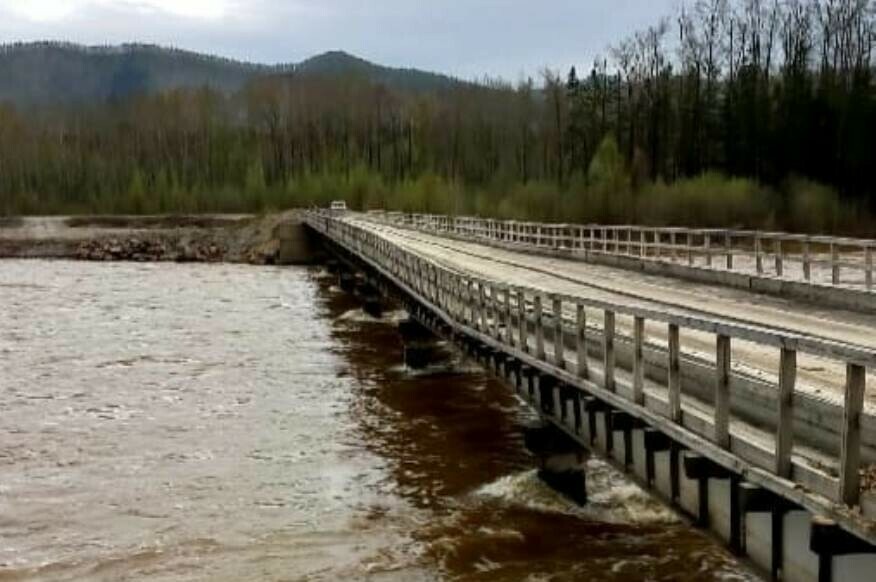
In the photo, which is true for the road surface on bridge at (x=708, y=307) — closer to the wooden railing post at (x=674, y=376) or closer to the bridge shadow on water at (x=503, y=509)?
the wooden railing post at (x=674, y=376)

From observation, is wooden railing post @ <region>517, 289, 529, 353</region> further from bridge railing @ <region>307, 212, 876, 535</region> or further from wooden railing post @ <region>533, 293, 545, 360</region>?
wooden railing post @ <region>533, 293, 545, 360</region>

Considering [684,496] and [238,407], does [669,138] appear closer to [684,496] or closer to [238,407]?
[238,407]

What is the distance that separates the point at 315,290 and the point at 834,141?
41.0 meters

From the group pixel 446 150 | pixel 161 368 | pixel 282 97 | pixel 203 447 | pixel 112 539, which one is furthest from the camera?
pixel 282 97

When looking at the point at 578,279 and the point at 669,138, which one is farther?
the point at 669,138

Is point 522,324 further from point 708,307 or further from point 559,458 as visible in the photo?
point 708,307

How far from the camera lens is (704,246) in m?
32.1

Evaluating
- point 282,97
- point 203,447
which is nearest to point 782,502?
point 203,447

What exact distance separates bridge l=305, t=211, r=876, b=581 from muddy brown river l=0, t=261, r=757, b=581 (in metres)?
1.79

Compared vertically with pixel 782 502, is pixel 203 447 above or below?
below

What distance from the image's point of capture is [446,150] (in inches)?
5566

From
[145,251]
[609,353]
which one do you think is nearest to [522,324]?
[609,353]

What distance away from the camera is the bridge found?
8.08 meters

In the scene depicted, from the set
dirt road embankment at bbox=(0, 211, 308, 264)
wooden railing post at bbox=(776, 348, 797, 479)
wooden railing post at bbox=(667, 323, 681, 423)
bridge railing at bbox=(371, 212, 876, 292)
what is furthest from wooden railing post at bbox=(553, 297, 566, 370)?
dirt road embankment at bbox=(0, 211, 308, 264)
